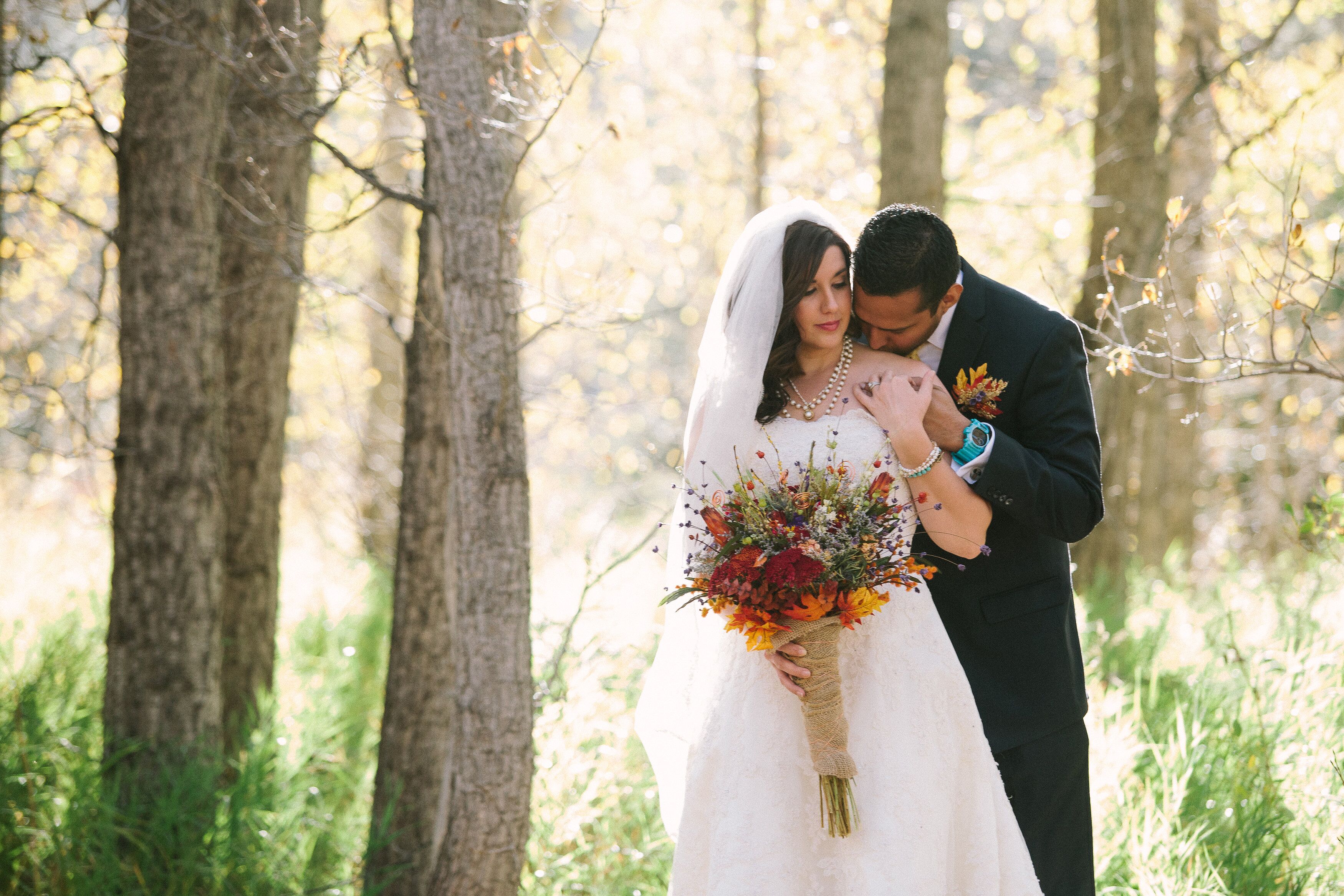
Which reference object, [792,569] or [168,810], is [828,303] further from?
[168,810]

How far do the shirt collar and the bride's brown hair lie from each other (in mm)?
320

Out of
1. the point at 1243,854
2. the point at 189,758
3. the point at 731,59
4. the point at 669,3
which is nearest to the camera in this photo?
the point at 1243,854

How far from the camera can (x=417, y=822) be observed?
4441 millimetres

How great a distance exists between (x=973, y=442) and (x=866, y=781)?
90 centimetres

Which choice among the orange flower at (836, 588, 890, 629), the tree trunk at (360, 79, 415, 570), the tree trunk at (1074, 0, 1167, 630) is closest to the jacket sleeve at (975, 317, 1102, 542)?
the orange flower at (836, 588, 890, 629)

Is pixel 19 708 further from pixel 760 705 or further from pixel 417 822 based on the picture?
pixel 760 705

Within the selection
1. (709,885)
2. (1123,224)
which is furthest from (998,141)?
(709,885)

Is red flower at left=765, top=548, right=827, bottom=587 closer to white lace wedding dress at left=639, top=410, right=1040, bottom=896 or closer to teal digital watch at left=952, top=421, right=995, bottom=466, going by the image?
white lace wedding dress at left=639, top=410, right=1040, bottom=896

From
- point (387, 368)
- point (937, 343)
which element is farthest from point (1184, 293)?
point (937, 343)

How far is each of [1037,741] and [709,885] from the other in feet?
3.12

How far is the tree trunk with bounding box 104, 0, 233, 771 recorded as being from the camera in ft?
13.5

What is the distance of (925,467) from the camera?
2.56 meters

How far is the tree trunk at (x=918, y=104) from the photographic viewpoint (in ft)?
16.7

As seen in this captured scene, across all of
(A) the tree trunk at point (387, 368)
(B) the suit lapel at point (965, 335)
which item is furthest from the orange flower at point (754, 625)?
(A) the tree trunk at point (387, 368)
